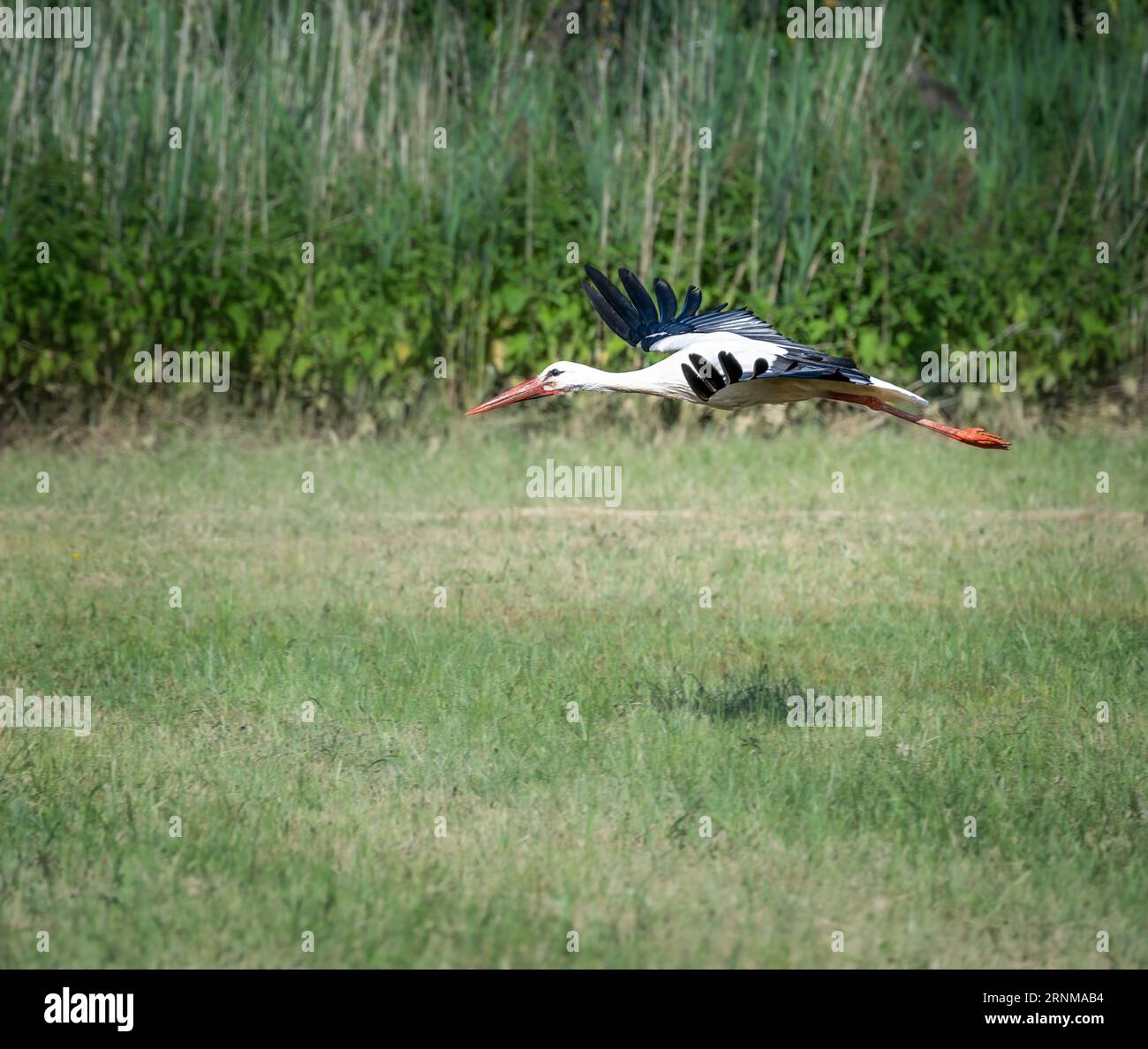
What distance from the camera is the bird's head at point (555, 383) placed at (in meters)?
6.87

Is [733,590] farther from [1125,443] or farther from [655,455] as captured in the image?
[1125,443]

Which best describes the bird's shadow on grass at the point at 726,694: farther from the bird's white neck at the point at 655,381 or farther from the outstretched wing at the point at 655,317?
the outstretched wing at the point at 655,317

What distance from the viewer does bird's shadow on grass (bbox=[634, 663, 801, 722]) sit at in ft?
22.9

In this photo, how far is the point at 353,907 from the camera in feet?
16.4

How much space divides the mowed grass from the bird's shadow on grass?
24mm

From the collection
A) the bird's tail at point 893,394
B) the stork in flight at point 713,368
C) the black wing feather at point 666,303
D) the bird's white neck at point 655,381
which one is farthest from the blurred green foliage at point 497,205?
the bird's tail at point 893,394

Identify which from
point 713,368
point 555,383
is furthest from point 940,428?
point 555,383

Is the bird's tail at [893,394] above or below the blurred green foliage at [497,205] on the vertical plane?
below

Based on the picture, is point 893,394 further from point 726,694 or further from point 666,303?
point 726,694

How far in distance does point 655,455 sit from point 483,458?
120 cm

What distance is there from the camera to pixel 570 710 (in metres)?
6.88

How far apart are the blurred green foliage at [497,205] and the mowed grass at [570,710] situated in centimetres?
108

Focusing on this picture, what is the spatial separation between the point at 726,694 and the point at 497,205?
251 inches

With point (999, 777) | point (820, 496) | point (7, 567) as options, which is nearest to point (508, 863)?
point (999, 777)
